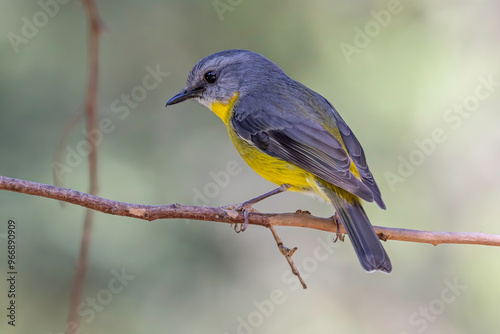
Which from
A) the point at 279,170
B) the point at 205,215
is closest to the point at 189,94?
the point at 279,170

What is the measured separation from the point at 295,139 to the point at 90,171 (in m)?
1.31

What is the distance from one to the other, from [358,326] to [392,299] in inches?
16.9

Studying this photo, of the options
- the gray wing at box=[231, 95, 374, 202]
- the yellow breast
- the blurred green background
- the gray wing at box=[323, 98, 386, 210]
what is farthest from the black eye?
the blurred green background

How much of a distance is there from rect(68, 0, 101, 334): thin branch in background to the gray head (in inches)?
35.6

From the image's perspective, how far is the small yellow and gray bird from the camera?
3.37 meters

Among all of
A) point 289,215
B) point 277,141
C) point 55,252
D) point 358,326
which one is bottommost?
point 358,326

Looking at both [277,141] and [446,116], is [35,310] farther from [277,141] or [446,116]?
[446,116]

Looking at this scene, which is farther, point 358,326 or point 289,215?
point 358,326

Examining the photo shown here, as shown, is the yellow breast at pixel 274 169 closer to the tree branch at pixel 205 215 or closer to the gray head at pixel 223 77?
the tree branch at pixel 205 215

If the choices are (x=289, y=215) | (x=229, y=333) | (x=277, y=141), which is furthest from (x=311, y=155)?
(x=229, y=333)

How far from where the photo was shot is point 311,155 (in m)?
3.57

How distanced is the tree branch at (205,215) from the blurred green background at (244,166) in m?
1.92

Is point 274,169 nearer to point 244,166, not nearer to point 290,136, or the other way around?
point 290,136

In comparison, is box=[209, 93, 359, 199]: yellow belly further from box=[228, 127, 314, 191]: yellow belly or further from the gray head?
the gray head
